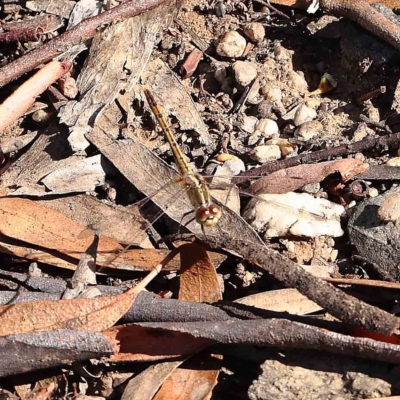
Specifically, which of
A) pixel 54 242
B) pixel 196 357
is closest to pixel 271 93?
pixel 54 242

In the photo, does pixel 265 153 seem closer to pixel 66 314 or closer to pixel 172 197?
pixel 172 197

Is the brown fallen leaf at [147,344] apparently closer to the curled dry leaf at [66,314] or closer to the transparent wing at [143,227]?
the curled dry leaf at [66,314]

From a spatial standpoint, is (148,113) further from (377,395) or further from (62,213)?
(377,395)

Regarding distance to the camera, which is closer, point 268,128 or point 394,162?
point 394,162

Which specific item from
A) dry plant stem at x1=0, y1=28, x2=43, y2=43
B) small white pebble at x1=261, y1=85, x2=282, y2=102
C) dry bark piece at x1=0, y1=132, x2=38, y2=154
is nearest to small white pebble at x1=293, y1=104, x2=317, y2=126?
small white pebble at x1=261, y1=85, x2=282, y2=102

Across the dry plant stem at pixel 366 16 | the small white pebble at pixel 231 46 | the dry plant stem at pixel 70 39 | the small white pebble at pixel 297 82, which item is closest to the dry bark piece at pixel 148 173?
the dry plant stem at pixel 70 39

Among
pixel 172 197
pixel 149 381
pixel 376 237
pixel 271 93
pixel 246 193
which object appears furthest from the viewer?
pixel 271 93

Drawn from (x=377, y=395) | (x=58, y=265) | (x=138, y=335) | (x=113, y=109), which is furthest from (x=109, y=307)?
(x=113, y=109)
